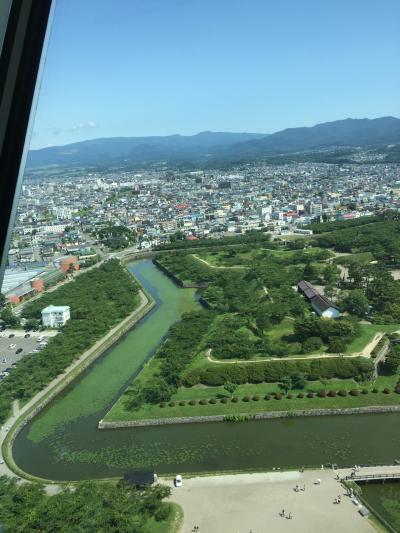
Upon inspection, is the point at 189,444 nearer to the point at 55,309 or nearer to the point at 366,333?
the point at 366,333

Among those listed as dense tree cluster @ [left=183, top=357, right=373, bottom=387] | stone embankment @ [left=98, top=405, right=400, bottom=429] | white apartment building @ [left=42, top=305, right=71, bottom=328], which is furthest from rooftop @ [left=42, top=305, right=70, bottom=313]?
stone embankment @ [left=98, top=405, right=400, bottom=429]

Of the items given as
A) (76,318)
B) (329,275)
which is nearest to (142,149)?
(329,275)

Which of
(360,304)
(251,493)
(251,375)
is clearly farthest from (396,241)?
(251,493)

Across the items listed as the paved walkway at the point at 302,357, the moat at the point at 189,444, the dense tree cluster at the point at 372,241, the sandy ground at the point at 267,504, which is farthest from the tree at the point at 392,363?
the dense tree cluster at the point at 372,241

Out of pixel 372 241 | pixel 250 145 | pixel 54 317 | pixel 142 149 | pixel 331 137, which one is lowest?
pixel 54 317

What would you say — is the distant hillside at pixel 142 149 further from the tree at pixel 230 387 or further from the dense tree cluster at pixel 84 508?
the dense tree cluster at pixel 84 508

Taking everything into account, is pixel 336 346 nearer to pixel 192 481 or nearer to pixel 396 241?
pixel 192 481
